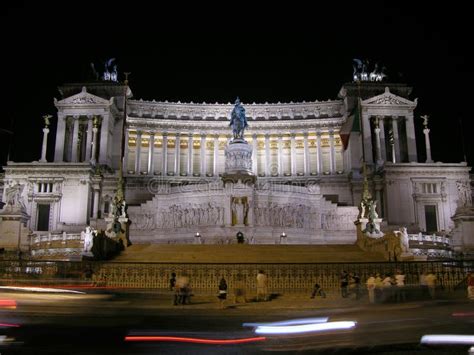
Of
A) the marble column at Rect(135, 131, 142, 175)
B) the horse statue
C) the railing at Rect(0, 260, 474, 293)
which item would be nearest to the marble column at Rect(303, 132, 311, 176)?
the marble column at Rect(135, 131, 142, 175)

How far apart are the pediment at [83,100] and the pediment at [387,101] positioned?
40038 mm

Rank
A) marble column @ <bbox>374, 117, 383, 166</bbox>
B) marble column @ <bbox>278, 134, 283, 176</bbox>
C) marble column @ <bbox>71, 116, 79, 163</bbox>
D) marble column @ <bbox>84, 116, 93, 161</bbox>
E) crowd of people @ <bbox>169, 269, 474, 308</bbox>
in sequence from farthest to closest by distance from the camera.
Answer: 1. marble column @ <bbox>278, 134, 283, 176</bbox>
2. marble column @ <bbox>71, 116, 79, 163</bbox>
3. marble column @ <bbox>84, 116, 93, 161</bbox>
4. marble column @ <bbox>374, 117, 383, 166</bbox>
5. crowd of people @ <bbox>169, 269, 474, 308</bbox>

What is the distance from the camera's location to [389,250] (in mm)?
34500

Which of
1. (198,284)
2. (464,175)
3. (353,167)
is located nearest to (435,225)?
(464,175)

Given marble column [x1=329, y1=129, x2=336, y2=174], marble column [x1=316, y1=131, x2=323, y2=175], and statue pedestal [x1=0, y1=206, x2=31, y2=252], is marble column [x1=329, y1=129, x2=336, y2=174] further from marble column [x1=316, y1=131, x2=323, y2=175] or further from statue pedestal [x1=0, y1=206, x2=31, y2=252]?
statue pedestal [x1=0, y1=206, x2=31, y2=252]

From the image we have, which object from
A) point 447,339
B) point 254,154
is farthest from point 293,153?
point 447,339

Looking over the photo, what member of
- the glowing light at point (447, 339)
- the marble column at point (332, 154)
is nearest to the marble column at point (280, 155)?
the marble column at point (332, 154)

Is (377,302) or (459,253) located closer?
(377,302)

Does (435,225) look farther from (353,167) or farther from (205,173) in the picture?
(205,173)

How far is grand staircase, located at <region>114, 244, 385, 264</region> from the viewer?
3506 centimetres

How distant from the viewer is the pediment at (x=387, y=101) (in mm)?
79062

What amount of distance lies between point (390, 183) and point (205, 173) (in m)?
30.6

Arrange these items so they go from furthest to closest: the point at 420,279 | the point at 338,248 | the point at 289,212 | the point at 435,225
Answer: the point at 435,225 → the point at 289,212 → the point at 338,248 → the point at 420,279

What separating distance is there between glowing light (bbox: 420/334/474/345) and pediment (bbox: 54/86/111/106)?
73.1m
